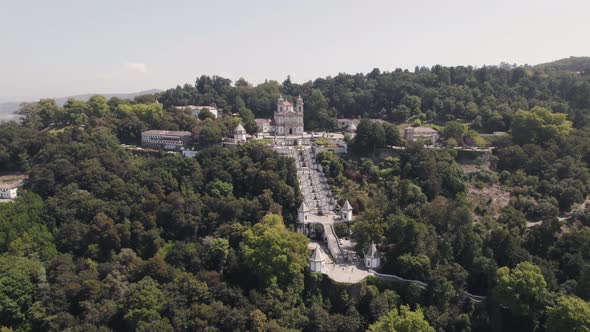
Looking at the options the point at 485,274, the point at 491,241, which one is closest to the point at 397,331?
the point at 485,274

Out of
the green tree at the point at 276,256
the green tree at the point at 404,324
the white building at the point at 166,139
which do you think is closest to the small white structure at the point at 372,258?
the green tree at the point at 276,256

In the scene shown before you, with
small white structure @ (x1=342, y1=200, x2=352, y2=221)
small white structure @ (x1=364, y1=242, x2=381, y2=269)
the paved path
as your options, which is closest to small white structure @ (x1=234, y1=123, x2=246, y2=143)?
the paved path

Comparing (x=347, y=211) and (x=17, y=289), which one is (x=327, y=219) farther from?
(x=17, y=289)

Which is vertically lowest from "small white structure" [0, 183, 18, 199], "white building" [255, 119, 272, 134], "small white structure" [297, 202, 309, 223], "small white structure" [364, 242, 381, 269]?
"small white structure" [364, 242, 381, 269]

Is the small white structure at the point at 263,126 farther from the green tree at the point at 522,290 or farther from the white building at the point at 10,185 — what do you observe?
the green tree at the point at 522,290

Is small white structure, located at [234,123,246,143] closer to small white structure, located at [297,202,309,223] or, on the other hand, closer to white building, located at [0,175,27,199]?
small white structure, located at [297,202,309,223]

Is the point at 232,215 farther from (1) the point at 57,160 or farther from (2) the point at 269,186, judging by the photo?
(1) the point at 57,160
